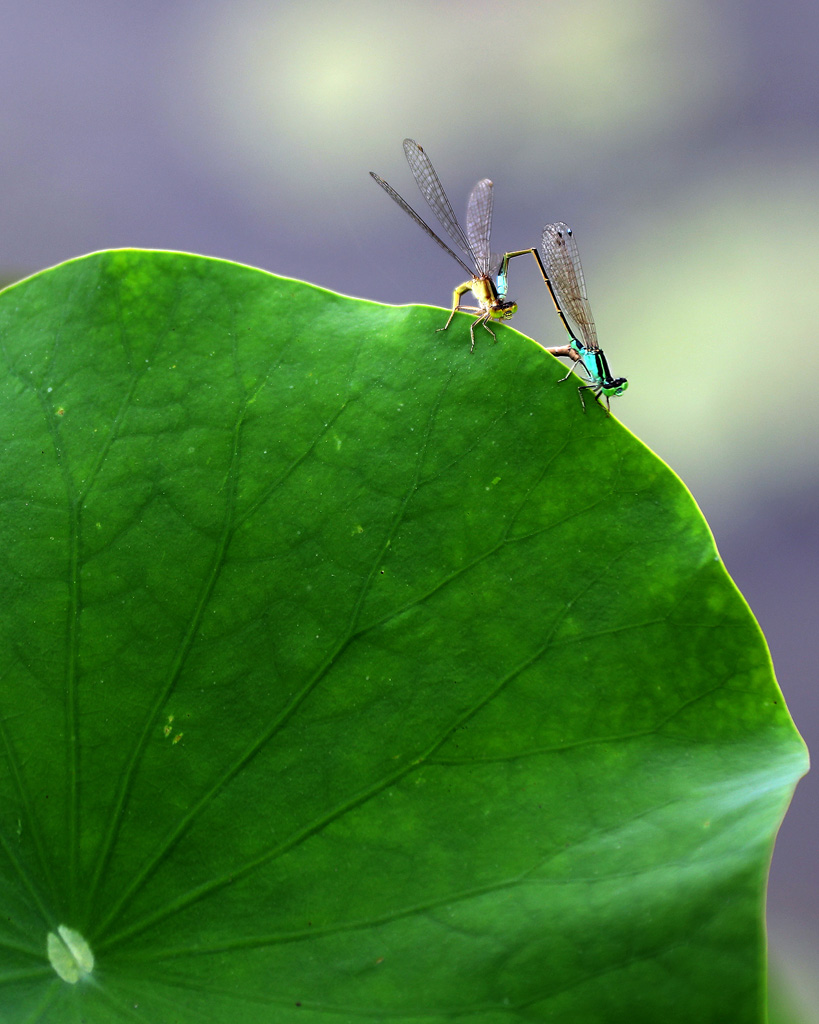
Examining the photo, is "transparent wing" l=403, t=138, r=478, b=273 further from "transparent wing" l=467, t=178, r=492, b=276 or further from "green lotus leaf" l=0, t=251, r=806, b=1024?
"green lotus leaf" l=0, t=251, r=806, b=1024

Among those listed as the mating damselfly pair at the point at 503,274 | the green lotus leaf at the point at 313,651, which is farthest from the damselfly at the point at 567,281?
the green lotus leaf at the point at 313,651

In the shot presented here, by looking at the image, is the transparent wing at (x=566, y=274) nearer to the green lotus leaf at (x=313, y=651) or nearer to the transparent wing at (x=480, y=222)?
the transparent wing at (x=480, y=222)

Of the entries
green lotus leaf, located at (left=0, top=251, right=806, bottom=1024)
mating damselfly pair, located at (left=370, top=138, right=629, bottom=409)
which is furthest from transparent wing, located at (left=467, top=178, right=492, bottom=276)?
green lotus leaf, located at (left=0, top=251, right=806, bottom=1024)

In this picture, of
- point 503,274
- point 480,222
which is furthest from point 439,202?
point 503,274

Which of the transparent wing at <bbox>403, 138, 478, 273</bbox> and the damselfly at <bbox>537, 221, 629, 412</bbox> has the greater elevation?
the transparent wing at <bbox>403, 138, 478, 273</bbox>

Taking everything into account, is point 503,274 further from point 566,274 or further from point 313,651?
point 313,651

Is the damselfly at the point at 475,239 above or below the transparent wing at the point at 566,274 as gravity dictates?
above

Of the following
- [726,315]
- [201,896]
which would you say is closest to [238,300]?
[201,896]
